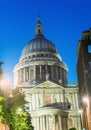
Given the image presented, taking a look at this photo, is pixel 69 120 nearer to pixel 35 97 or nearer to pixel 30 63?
pixel 35 97

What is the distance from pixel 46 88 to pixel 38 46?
106 ft

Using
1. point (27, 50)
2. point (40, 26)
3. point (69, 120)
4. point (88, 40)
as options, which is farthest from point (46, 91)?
point (40, 26)

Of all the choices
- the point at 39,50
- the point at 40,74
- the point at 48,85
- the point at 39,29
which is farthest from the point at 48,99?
the point at 39,29

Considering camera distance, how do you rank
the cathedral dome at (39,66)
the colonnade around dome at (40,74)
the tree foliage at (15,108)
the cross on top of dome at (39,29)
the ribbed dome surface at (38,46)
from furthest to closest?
the cross on top of dome at (39,29)
the ribbed dome surface at (38,46)
the cathedral dome at (39,66)
the colonnade around dome at (40,74)
the tree foliage at (15,108)

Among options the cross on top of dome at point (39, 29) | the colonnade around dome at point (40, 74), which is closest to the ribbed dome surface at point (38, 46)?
the cross on top of dome at point (39, 29)

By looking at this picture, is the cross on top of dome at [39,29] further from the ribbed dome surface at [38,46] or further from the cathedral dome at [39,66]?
the cathedral dome at [39,66]

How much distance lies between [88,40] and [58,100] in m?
42.4

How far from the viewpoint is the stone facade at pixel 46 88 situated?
93.9 metres

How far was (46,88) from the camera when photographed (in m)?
102

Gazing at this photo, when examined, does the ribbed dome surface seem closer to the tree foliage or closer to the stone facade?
the stone facade

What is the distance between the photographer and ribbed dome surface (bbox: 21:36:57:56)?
128750 millimetres

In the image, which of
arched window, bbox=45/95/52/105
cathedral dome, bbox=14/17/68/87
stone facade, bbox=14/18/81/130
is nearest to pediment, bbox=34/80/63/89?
stone facade, bbox=14/18/81/130

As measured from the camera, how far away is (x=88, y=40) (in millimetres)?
61969

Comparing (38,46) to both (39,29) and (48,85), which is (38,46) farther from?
(48,85)
